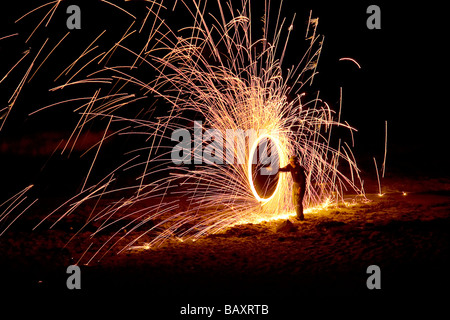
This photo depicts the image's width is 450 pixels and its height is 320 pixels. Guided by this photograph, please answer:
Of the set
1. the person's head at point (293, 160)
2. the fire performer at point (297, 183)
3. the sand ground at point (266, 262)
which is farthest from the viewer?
the person's head at point (293, 160)

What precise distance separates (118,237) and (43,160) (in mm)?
10780

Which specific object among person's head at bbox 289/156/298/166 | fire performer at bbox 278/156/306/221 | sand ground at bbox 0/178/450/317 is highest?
person's head at bbox 289/156/298/166

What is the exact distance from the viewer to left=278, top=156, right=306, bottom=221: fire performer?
771cm

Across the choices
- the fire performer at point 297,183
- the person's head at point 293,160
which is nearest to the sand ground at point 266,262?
the fire performer at point 297,183

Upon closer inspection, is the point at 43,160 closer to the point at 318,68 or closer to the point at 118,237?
the point at 118,237

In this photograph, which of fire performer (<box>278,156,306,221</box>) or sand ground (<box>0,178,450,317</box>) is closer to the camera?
sand ground (<box>0,178,450,317</box>)

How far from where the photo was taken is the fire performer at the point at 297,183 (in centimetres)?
771

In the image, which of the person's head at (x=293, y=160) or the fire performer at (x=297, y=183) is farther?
the person's head at (x=293, y=160)

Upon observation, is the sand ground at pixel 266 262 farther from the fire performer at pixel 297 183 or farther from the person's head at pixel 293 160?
the person's head at pixel 293 160

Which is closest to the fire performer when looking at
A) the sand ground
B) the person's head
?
the person's head

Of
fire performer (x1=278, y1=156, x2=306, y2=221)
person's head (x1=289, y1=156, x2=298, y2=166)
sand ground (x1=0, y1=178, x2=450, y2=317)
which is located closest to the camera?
sand ground (x1=0, y1=178, x2=450, y2=317)

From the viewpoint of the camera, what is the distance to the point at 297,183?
788cm

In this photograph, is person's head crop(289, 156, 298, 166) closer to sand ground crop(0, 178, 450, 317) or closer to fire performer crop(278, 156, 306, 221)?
fire performer crop(278, 156, 306, 221)

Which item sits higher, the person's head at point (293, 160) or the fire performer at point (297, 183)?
the person's head at point (293, 160)
